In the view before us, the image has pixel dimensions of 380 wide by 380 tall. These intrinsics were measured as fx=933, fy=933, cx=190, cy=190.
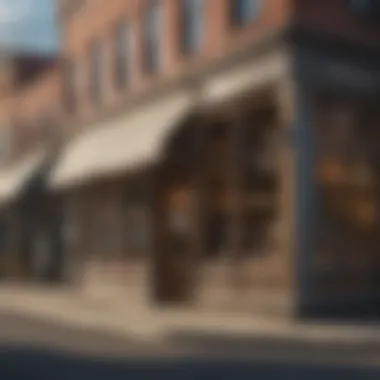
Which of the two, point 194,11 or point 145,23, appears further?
point 145,23

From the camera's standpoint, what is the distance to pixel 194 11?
741 inches

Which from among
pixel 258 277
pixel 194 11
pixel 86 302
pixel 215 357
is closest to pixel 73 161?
pixel 86 302

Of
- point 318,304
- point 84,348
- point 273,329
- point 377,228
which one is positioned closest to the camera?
point 84,348

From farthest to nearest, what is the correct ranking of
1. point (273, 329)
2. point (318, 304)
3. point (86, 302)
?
point (86, 302)
point (318, 304)
point (273, 329)

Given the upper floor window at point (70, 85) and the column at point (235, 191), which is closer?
the column at point (235, 191)

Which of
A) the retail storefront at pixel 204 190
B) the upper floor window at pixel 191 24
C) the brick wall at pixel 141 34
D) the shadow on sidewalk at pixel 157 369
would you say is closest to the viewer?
the shadow on sidewalk at pixel 157 369

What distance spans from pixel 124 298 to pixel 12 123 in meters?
10.4

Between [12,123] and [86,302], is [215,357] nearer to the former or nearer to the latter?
[86,302]

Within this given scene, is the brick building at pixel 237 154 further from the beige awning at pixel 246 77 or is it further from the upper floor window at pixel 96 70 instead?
the upper floor window at pixel 96 70

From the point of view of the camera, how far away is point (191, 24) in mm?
18922

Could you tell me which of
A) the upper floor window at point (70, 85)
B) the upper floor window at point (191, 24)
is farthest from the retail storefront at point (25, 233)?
the upper floor window at point (191, 24)

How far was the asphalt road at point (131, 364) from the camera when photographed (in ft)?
32.4

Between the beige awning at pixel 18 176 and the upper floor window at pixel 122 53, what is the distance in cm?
372

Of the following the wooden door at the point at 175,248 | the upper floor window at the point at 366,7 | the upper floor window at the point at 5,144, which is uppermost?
the upper floor window at the point at 366,7
